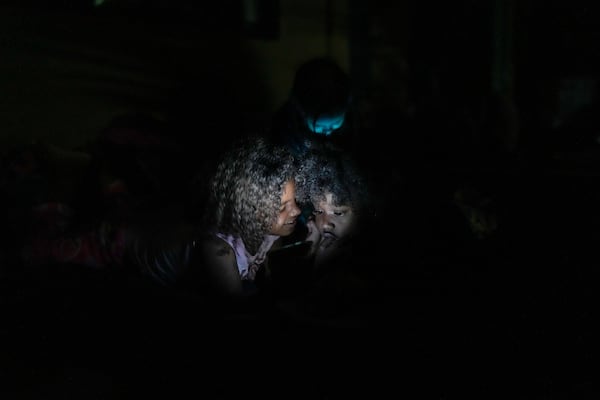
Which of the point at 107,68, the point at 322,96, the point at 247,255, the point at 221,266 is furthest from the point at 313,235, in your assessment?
the point at 107,68

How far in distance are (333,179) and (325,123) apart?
0.19m

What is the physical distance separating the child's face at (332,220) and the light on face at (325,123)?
0.21 m

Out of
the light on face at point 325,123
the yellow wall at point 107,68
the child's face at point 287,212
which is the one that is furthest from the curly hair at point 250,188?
the yellow wall at point 107,68

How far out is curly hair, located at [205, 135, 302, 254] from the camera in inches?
68.6

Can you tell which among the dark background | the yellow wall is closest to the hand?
the dark background

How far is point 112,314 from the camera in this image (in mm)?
2041

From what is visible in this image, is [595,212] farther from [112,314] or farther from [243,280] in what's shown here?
[112,314]

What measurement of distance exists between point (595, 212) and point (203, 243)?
1.54 m

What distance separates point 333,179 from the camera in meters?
1.80

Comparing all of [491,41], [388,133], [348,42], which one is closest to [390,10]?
[348,42]

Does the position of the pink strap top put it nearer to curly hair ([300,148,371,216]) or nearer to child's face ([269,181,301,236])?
child's face ([269,181,301,236])

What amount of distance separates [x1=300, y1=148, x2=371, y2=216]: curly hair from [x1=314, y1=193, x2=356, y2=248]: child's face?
2 cm

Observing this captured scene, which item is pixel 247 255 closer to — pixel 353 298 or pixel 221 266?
pixel 221 266

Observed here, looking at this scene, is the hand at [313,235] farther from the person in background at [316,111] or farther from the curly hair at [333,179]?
the person in background at [316,111]
